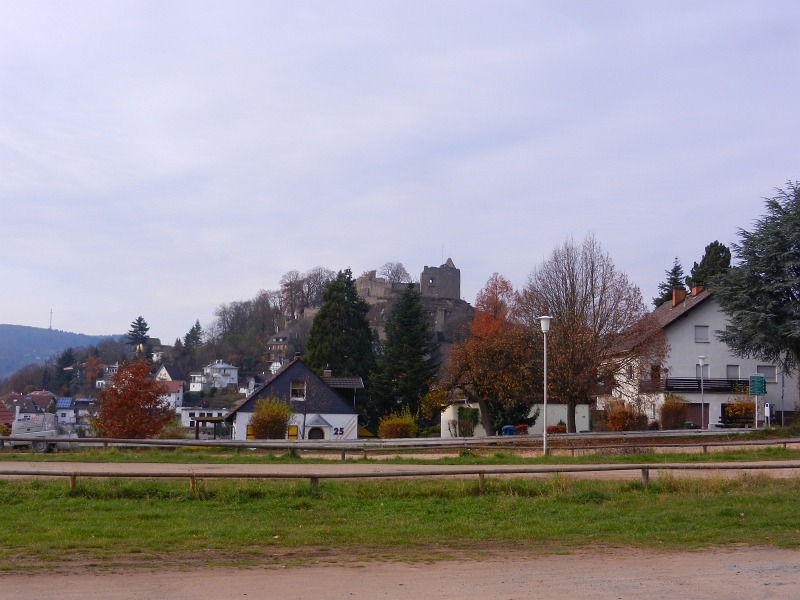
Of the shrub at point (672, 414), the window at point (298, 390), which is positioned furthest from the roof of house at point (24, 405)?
the shrub at point (672, 414)

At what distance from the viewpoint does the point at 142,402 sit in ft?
135

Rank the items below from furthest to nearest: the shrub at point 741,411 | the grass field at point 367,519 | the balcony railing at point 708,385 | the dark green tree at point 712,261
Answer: the dark green tree at point 712,261, the balcony railing at point 708,385, the shrub at point 741,411, the grass field at point 367,519

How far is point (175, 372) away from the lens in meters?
138

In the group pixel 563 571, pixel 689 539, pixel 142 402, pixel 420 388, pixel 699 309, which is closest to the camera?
pixel 563 571

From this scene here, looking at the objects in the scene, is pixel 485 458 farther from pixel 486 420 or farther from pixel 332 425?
pixel 332 425

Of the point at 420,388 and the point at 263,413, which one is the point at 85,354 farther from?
the point at 263,413

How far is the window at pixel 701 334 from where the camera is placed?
51.5m

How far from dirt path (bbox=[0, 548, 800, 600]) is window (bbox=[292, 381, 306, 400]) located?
42.5m

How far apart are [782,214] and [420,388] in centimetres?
3078

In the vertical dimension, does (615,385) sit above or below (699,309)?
below

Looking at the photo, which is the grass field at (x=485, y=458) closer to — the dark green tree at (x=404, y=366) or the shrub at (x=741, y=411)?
the shrub at (x=741, y=411)

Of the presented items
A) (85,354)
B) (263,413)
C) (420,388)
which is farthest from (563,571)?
(85,354)

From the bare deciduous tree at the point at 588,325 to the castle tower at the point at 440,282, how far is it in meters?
105

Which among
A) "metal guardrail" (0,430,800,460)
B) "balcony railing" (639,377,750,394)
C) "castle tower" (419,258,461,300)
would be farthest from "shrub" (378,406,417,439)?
"castle tower" (419,258,461,300)
